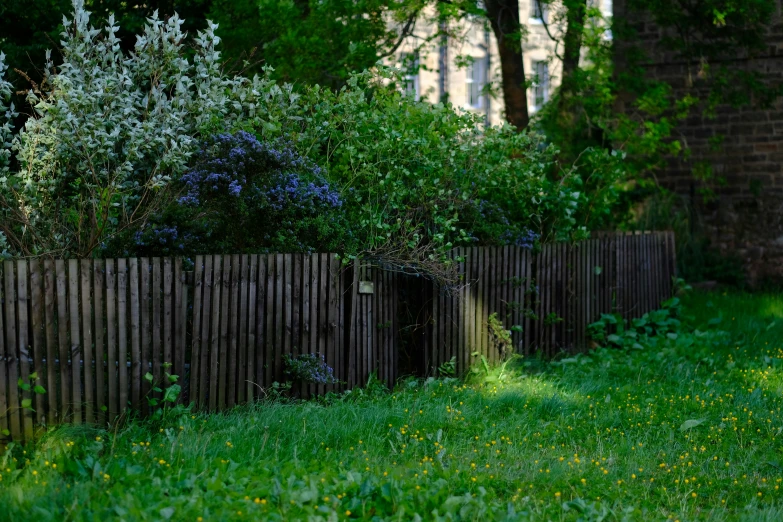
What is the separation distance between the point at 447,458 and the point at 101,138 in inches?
161

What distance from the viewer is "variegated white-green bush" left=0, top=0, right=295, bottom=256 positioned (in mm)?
7973

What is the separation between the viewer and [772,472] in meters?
6.41

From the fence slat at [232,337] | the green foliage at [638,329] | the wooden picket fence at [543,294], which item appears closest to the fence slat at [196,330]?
the fence slat at [232,337]

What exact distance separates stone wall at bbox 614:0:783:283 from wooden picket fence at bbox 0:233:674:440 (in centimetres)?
855

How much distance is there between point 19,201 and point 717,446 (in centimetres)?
577

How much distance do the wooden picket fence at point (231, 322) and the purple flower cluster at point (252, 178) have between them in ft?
1.72

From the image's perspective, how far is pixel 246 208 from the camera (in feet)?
26.6

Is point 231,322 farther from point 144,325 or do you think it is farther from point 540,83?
point 540,83

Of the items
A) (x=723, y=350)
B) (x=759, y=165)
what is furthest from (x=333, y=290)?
(x=759, y=165)

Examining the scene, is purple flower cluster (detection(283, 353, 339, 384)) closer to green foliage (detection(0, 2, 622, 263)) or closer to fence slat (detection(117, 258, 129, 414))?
green foliage (detection(0, 2, 622, 263))

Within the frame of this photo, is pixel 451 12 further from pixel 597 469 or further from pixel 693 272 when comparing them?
pixel 597 469

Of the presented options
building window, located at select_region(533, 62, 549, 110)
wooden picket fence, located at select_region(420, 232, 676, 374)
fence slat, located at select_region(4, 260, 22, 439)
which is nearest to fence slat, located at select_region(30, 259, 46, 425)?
fence slat, located at select_region(4, 260, 22, 439)

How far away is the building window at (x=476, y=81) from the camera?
98.8ft

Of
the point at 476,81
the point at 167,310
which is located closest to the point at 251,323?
the point at 167,310
